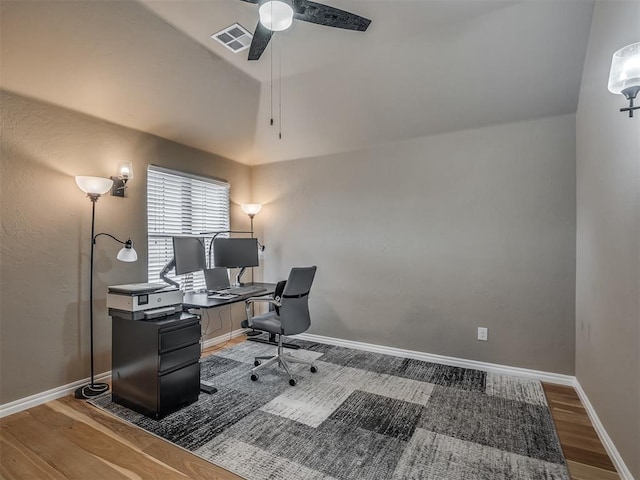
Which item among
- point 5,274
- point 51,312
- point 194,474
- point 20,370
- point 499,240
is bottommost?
point 194,474


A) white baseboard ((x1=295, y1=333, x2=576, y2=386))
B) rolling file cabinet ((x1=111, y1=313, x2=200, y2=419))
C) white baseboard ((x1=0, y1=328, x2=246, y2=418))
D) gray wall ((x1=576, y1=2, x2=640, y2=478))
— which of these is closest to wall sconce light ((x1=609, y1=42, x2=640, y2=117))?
gray wall ((x1=576, y1=2, x2=640, y2=478))

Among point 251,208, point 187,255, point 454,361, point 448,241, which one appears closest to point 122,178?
point 187,255

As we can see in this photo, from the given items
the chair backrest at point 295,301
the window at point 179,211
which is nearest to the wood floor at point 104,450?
the chair backrest at point 295,301

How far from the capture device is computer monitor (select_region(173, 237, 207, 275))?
3.12 meters

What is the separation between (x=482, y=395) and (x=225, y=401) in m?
2.10

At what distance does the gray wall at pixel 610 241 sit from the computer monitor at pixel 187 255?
3262mm

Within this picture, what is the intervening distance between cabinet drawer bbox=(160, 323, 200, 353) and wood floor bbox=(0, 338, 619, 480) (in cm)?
55

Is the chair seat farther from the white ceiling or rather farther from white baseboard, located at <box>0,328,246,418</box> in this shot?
the white ceiling

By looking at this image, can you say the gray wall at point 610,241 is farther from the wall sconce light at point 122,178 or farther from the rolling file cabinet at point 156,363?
the wall sconce light at point 122,178

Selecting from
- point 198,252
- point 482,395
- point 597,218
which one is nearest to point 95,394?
point 198,252

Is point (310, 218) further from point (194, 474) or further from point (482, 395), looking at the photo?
point (194, 474)

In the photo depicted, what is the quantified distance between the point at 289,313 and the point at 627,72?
8.65 ft

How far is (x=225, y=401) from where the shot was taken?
2.59 meters

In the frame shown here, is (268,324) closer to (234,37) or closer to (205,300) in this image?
(205,300)
